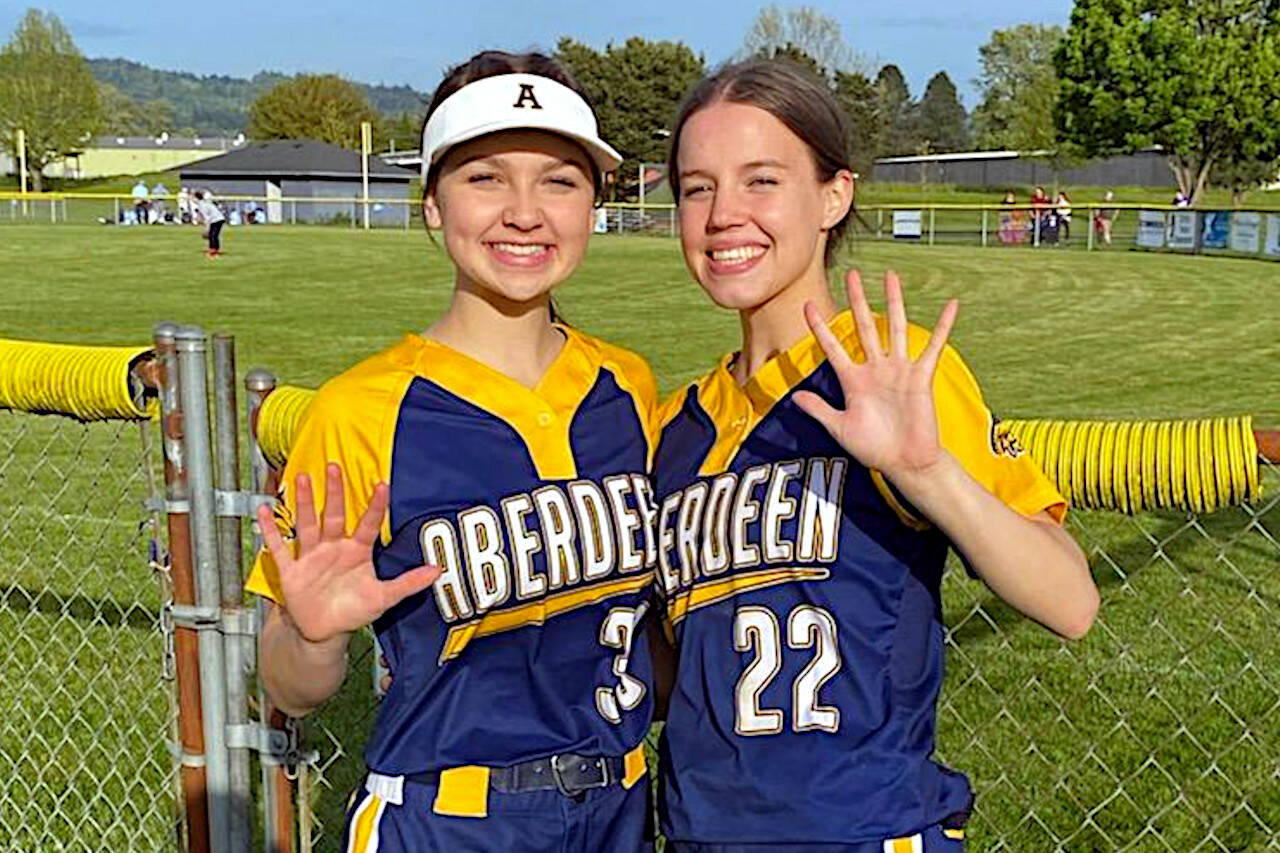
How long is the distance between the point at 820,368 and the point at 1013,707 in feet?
10.5

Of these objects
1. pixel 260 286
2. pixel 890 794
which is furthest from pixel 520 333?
pixel 260 286

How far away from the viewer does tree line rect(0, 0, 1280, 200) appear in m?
47.5

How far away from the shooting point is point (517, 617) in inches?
88.4

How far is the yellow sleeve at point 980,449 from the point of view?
2045 mm

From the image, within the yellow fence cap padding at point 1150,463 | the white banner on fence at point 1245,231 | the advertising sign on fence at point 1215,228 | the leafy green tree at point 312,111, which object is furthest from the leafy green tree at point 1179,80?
the leafy green tree at point 312,111

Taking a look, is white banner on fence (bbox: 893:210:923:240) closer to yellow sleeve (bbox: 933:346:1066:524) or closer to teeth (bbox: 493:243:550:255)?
teeth (bbox: 493:243:550:255)

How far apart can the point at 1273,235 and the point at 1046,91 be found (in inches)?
1866

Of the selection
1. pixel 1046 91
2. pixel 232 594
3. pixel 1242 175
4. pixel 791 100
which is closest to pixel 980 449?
pixel 791 100

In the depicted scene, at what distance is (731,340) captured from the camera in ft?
50.7

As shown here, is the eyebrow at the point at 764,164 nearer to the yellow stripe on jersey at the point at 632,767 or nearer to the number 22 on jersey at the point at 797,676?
the number 22 on jersey at the point at 797,676

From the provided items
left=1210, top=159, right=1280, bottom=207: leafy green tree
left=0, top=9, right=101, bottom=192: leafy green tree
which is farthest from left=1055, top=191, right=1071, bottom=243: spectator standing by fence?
left=0, top=9, right=101, bottom=192: leafy green tree

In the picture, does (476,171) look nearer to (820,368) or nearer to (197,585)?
(820,368)

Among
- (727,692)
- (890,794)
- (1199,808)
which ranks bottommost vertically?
(1199,808)

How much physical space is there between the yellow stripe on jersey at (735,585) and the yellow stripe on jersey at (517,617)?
0.45ft
